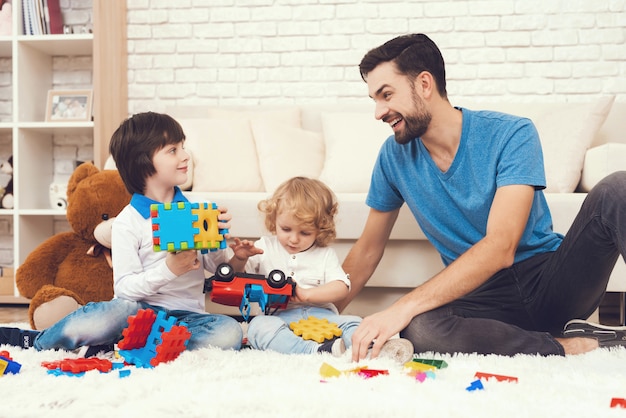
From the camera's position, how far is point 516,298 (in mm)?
1572

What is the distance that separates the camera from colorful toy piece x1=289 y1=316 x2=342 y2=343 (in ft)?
4.96

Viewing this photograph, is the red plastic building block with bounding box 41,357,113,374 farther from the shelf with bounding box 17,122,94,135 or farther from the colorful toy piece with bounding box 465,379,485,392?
the shelf with bounding box 17,122,94,135

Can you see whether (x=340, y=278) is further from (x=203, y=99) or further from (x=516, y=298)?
(x=203, y=99)

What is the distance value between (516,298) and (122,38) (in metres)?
2.44

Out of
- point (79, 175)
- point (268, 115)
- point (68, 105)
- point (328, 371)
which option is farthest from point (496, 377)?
point (68, 105)

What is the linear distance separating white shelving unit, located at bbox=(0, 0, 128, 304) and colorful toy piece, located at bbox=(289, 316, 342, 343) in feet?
5.48

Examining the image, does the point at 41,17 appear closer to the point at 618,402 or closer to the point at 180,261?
the point at 180,261

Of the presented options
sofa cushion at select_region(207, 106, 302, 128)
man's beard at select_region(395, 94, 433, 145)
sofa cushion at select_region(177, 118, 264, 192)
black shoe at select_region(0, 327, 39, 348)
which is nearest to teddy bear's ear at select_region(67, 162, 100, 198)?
sofa cushion at select_region(177, 118, 264, 192)

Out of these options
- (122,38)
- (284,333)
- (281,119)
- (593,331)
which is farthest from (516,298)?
(122,38)

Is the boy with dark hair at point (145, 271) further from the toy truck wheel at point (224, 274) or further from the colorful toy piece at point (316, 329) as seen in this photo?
the colorful toy piece at point (316, 329)

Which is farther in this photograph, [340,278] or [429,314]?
[340,278]

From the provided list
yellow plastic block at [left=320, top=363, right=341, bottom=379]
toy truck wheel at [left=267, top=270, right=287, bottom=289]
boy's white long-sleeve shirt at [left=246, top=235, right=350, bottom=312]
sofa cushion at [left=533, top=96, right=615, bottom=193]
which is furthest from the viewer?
sofa cushion at [left=533, top=96, right=615, bottom=193]

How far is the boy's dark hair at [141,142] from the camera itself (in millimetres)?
1624

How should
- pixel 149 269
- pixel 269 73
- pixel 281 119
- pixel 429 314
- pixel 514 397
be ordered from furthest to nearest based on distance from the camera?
pixel 269 73, pixel 281 119, pixel 149 269, pixel 429 314, pixel 514 397
